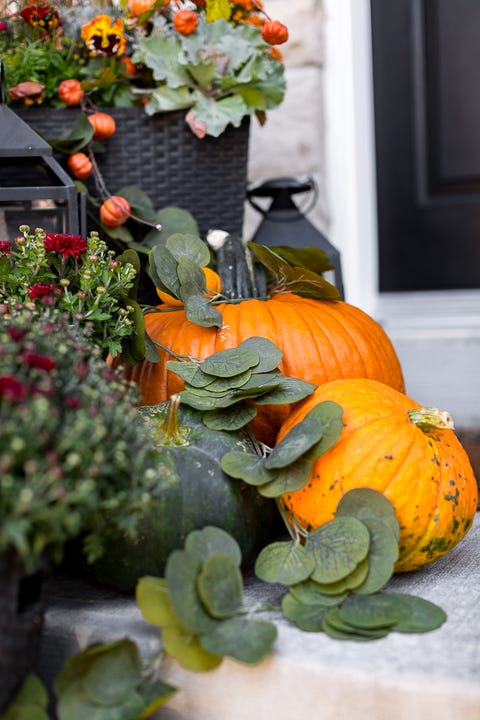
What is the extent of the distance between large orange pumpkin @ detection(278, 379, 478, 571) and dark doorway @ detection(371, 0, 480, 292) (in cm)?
151

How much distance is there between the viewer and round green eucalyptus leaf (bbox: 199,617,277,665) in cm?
72

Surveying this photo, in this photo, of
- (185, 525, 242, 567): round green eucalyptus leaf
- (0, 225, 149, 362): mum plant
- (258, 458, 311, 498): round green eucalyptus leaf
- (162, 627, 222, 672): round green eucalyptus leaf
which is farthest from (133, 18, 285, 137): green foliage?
(162, 627, 222, 672): round green eucalyptus leaf

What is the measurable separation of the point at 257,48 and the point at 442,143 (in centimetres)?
104

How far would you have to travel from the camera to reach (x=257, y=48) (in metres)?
1.48

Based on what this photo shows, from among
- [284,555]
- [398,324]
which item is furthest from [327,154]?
[284,555]

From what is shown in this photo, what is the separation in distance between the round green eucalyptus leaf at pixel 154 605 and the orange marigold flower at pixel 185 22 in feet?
3.43

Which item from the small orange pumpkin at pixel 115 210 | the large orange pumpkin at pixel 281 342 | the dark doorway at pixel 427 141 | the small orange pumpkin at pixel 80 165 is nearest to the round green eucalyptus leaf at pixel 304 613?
the large orange pumpkin at pixel 281 342

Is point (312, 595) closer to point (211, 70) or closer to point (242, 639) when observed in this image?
point (242, 639)

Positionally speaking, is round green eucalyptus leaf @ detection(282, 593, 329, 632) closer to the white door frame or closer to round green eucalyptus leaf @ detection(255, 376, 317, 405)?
round green eucalyptus leaf @ detection(255, 376, 317, 405)

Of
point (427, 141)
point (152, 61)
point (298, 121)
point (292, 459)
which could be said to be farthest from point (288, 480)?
point (427, 141)

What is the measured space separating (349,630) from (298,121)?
1640 mm

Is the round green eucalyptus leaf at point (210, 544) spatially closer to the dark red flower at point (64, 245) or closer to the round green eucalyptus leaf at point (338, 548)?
the round green eucalyptus leaf at point (338, 548)

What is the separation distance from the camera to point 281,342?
118 centimetres

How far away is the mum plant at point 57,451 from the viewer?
0.58 meters
